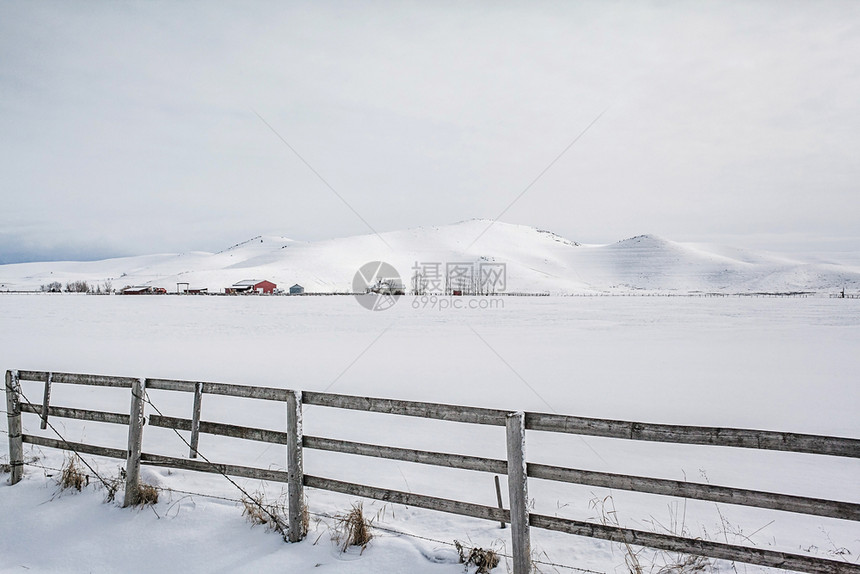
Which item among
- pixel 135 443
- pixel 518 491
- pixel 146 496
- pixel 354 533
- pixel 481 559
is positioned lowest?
pixel 481 559

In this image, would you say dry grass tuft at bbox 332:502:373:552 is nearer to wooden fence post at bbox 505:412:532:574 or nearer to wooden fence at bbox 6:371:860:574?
wooden fence at bbox 6:371:860:574

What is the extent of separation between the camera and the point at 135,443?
602 centimetres

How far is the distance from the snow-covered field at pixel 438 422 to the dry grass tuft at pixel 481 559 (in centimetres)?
14

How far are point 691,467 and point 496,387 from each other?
719cm

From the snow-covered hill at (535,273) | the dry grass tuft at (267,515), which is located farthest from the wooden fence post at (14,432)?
the snow-covered hill at (535,273)

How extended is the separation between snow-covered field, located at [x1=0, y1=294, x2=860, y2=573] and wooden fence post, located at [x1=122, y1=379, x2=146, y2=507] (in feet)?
0.94

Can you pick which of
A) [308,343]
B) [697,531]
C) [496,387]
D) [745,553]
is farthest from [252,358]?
[745,553]

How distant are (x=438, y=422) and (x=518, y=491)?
303 inches

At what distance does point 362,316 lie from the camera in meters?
40.5

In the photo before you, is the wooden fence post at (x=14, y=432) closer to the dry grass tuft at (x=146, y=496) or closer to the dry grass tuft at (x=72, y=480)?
the dry grass tuft at (x=72, y=480)

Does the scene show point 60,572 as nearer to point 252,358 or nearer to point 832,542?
point 832,542

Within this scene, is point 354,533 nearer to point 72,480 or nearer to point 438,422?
point 72,480

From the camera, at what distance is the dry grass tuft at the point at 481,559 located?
15.6 ft

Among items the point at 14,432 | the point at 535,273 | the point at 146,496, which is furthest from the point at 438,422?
the point at 535,273
